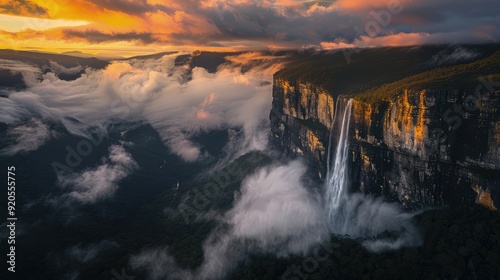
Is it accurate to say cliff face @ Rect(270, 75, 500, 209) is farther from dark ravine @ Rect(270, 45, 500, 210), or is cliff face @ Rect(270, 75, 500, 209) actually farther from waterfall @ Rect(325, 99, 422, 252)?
waterfall @ Rect(325, 99, 422, 252)

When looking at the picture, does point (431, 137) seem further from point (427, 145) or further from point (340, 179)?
point (340, 179)

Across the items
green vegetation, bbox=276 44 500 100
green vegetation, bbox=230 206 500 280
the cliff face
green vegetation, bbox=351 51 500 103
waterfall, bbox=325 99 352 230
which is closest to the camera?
green vegetation, bbox=230 206 500 280

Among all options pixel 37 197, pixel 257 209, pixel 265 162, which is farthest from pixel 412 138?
pixel 37 197

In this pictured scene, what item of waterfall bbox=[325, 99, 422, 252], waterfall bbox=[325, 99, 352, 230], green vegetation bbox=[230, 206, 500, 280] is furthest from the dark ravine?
green vegetation bbox=[230, 206, 500, 280]

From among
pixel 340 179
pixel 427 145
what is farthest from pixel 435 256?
pixel 340 179

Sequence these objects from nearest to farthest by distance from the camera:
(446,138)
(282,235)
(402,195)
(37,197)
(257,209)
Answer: (446,138) → (402,195) → (282,235) → (257,209) → (37,197)

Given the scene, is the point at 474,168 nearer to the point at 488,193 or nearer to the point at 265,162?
the point at 488,193
